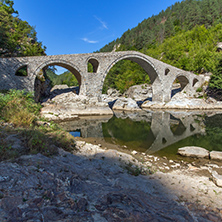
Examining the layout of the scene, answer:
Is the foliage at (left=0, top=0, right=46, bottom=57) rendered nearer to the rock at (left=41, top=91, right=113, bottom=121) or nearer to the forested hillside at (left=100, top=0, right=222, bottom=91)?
the rock at (left=41, top=91, right=113, bottom=121)

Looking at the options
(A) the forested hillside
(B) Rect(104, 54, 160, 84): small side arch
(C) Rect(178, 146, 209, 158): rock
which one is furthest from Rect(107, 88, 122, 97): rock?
(C) Rect(178, 146, 209, 158): rock

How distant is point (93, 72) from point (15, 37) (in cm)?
889

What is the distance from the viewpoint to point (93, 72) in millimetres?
18297

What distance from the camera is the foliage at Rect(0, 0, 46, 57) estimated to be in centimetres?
1395

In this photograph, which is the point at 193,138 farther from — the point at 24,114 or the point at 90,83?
the point at 90,83

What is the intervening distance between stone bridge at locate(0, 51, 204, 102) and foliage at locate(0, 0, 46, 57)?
7.04ft

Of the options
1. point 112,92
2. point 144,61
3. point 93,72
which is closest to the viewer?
point 93,72

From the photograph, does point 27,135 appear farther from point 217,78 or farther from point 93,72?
point 217,78

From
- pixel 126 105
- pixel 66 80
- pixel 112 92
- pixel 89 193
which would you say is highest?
pixel 66 80

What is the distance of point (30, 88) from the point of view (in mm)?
14156

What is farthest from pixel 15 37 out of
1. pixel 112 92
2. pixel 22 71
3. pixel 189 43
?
pixel 189 43

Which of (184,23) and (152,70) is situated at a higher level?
(184,23)

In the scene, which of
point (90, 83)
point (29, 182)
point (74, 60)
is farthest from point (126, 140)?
point (74, 60)

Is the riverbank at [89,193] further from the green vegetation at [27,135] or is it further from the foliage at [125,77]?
the foliage at [125,77]
